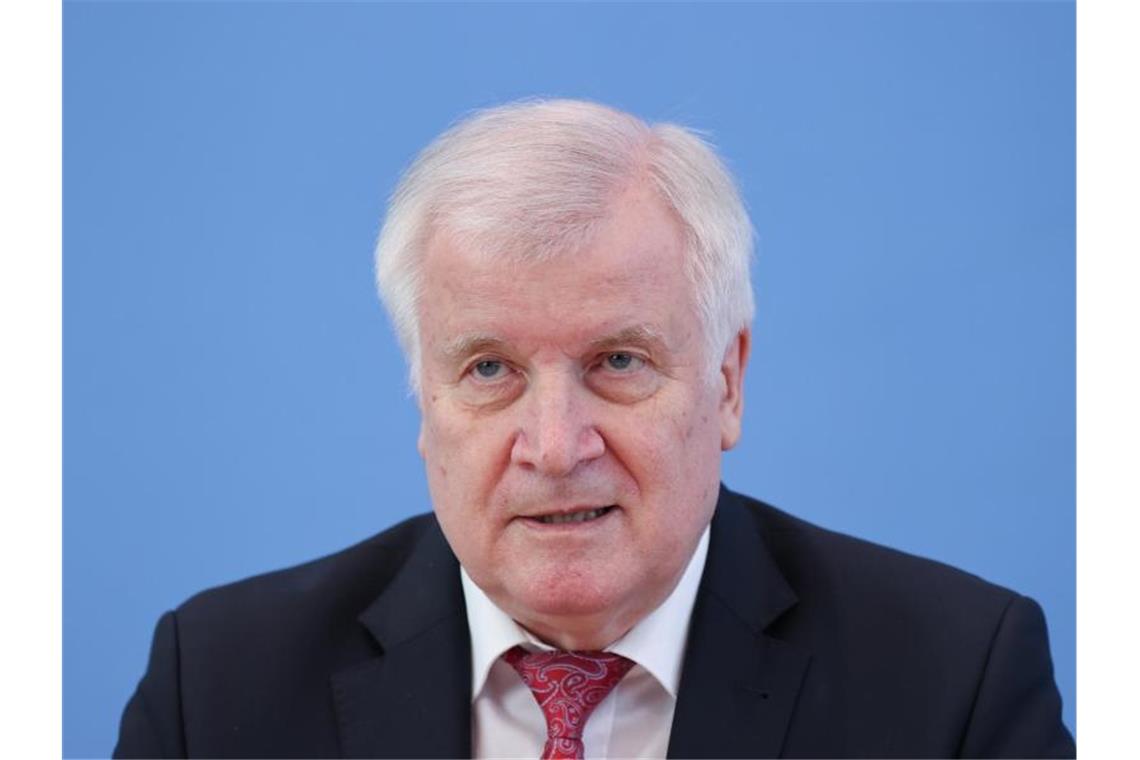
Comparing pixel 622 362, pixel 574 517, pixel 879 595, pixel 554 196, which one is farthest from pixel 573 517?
pixel 879 595

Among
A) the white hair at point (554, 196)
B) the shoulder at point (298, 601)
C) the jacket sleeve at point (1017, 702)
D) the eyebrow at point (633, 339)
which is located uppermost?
the white hair at point (554, 196)

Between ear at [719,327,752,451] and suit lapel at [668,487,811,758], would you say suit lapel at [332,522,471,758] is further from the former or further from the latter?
ear at [719,327,752,451]

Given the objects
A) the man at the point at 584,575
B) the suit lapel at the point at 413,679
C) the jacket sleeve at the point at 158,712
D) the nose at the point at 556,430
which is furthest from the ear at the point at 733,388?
the jacket sleeve at the point at 158,712

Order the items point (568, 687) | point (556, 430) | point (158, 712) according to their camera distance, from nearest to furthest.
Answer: point (556, 430) < point (568, 687) < point (158, 712)

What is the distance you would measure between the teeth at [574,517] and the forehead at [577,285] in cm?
24

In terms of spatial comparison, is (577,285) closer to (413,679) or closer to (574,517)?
(574,517)

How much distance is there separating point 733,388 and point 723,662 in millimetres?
416

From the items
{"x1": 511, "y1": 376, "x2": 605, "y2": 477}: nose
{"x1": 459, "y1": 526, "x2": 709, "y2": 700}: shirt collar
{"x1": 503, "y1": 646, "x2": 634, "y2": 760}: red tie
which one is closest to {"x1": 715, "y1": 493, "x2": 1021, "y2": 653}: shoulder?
{"x1": 459, "y1": 526, "x2": 709, "y2": 700}: shirt collar

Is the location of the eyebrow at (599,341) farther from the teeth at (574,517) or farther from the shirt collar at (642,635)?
the shirt collar at (642,635)

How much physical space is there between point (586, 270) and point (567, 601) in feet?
1.52

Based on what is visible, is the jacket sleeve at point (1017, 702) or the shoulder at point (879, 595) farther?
the shoulder at point (879, 595)

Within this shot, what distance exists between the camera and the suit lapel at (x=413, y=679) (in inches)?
98.9

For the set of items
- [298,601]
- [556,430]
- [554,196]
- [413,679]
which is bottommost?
A: [413,679]

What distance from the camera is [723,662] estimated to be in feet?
8.21
